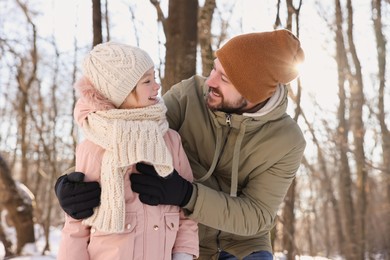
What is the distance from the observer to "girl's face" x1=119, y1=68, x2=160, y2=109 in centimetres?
192

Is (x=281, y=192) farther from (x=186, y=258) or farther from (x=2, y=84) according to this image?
(x=2, y=84)

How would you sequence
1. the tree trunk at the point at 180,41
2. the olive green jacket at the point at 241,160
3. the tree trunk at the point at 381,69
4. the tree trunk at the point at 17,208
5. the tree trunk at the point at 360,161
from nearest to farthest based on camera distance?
1. the olive green jacket at the point at 241,160
2. the tree trunk at the point at 180,41
3. the tree trunk at the point at 17,208
4. the tree trunk at the point at 360,161
5. the tree trunk at the point at 381,69

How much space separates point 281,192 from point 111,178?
83 centimetres

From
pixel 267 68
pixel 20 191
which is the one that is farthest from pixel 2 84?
pixel 267 68

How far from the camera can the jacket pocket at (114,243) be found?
1850mm

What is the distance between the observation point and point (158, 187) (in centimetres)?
190

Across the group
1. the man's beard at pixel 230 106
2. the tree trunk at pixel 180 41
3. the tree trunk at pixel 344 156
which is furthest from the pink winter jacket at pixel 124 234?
the tree trunk at pixel 344 156

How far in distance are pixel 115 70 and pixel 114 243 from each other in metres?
0.63

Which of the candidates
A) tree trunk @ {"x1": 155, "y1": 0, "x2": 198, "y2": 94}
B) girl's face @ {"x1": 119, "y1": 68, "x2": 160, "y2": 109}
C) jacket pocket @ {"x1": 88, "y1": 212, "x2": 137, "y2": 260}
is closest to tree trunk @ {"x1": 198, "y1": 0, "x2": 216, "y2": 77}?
tree trunk @ {"x1": 155, "y1": 0, "x2": 198, "y2": 94}

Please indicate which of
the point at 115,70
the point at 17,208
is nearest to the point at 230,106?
the point at 115,70

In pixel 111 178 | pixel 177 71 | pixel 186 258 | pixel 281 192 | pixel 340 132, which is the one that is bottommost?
pixel 340 132

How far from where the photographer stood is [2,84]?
15531 millimetres

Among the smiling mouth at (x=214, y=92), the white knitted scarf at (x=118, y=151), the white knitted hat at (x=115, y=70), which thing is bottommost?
the white knitted scarf at (x=118, y=151)

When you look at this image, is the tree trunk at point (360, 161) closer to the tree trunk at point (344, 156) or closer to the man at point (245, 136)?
the tree trunk at point (344, 156)
